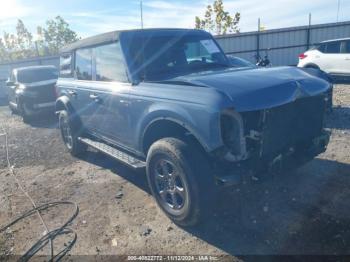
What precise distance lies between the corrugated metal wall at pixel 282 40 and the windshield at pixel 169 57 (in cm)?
1449

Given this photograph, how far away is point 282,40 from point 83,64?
15304 millimetres

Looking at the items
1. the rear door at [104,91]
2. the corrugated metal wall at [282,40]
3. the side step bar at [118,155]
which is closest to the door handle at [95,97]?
the rear door at [104,91]

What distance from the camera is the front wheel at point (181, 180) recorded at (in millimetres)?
3260

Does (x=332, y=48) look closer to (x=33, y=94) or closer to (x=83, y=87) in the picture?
(x=83, y=87)

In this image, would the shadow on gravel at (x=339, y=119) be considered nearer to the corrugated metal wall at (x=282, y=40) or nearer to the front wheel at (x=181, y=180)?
the front wheel at (x=181, y=180)

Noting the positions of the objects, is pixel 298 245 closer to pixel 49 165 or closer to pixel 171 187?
pixel 171 187

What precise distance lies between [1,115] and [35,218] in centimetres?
1140

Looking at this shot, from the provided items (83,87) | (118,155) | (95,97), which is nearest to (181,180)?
(118,155)

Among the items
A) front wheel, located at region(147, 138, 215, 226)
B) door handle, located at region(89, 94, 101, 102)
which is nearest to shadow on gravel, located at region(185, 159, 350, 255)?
front wheel, located at region(147, 138, 215, 226)

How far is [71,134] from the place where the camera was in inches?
246

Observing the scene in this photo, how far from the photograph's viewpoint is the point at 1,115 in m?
14.0

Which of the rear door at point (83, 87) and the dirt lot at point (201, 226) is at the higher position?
the rear door at point (83, 87)

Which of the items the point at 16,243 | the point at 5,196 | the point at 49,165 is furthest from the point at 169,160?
the point at 49,165

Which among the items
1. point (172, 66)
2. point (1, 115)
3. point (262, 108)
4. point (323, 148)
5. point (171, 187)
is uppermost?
point (172, 66)
